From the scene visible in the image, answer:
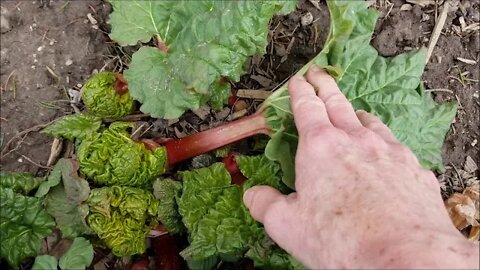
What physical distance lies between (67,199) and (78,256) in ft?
0.75

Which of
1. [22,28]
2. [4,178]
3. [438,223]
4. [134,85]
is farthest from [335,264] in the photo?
[22,28]

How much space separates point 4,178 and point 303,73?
1.13 meters

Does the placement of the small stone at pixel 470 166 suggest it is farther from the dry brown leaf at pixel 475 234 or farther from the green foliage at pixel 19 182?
the green foliage at pixel 19 182

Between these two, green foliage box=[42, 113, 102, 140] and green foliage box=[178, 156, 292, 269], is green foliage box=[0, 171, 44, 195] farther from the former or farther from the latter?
green foliage box=[178, 156, 292, 269]

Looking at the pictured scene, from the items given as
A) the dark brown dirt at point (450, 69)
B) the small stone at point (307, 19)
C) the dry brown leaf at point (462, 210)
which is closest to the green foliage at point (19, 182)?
the small stone at point (307, 19)

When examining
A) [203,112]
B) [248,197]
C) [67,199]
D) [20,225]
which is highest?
[248,197]

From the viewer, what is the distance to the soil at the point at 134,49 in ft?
8.75

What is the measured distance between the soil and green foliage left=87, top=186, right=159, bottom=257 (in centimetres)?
31

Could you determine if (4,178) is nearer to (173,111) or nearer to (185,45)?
(173,111)

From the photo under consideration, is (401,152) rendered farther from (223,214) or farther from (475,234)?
(475,234)

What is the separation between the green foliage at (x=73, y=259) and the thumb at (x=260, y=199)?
0.57m

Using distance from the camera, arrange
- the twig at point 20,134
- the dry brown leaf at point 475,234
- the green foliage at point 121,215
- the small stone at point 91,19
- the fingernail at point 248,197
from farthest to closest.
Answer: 1. the dry brown leaf at point 475,234
2. the small stone at point 91,19
3. the twig at point 20,134
4. the green foliage at point 121,215
5. the fingernail at point 248,197

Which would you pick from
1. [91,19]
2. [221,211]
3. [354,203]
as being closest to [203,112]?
[221,211]

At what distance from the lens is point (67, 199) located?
95.9 inches
